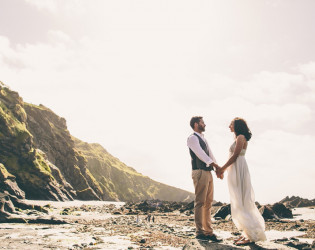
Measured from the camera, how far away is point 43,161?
191ft

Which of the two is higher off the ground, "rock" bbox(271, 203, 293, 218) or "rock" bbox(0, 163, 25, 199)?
"rock" bbox(271, 203, 293, 218)

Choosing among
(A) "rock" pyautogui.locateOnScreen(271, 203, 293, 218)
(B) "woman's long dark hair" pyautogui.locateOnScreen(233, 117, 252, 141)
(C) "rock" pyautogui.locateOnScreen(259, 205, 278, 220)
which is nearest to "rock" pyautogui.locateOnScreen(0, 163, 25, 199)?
(C) "rock" pyautogui.locateOnScreen(259, 205, 278, 220)

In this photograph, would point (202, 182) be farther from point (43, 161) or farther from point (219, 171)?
point (43, 161)

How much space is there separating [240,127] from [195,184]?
6.47 feet

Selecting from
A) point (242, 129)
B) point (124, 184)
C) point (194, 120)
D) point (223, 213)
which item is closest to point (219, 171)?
point (242, 129)

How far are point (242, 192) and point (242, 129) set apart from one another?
160cm

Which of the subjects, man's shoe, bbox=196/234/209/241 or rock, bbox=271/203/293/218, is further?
rock, bbox=271/203/293/218

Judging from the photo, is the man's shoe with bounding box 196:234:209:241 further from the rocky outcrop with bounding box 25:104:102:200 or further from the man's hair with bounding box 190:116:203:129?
the rocky outcrop with bounding box 25:104:102:200

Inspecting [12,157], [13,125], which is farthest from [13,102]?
[12,157]

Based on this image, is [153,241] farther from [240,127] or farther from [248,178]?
[240,127]

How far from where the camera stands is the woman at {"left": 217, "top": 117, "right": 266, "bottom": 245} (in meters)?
5.55

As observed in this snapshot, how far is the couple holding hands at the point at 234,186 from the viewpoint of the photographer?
5.65 meters

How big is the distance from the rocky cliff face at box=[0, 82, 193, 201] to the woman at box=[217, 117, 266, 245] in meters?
35.0

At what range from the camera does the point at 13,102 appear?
224ft
